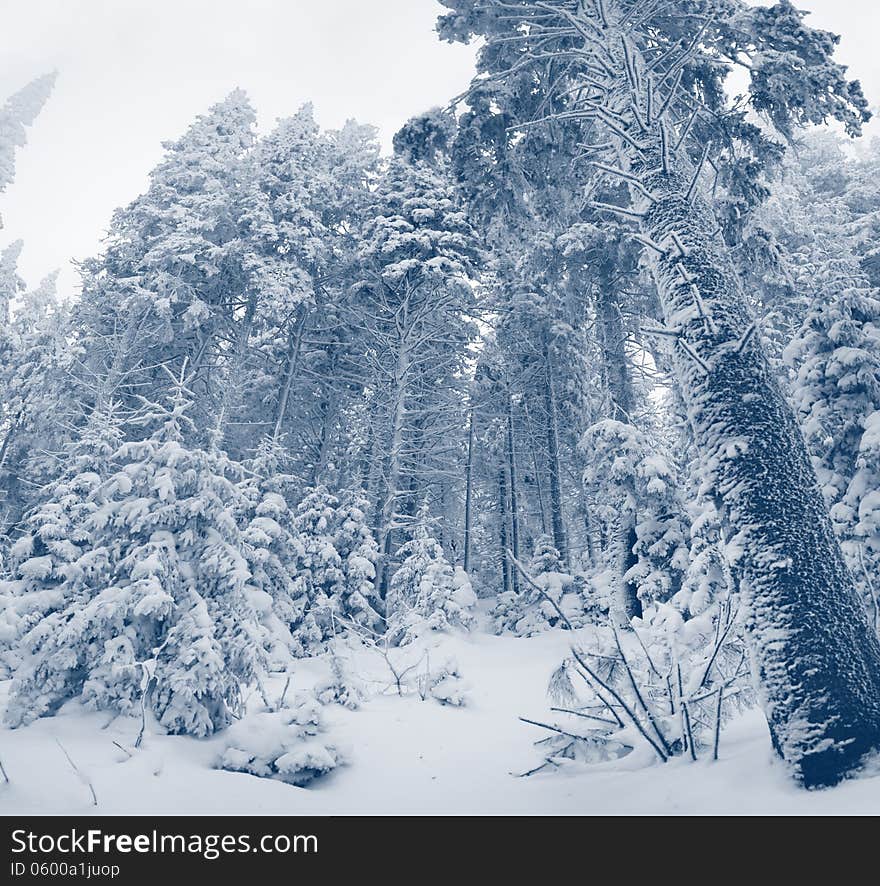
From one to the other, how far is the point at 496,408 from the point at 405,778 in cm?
1942

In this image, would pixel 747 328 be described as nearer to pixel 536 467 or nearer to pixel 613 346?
pixel 613 346

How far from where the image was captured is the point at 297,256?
65.6 feet

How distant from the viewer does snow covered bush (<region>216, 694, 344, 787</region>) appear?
A: 19.7 feet

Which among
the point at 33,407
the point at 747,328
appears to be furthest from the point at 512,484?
the point at 747,328

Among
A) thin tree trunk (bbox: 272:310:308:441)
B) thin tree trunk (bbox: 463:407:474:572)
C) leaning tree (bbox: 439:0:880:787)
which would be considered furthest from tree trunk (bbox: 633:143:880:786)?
thin tree trunk (bbox: 463:407:474:572)

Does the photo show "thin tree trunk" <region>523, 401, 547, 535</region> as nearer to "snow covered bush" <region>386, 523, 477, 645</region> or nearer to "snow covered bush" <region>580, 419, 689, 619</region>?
"snow covered bush" <region>386, 523, 477, 645</region>

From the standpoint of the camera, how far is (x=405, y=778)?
6000mm

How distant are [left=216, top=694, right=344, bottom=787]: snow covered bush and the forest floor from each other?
0.17 m

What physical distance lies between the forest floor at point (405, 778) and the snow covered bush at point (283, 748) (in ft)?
0.54

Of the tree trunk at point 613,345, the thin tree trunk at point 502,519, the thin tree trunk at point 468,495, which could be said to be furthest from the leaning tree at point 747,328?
the thin tree trunk at point 502,519

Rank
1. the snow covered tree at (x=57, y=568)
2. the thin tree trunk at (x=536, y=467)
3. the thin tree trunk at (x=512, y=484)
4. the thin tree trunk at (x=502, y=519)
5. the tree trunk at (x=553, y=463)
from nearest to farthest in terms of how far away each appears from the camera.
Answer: the snow covered tree at (x=57, y=568), the tree trunk at (x=553, y=463), the thin tree trunk at (x=512, y=484), the thin tree trunk at (x=536, y=467), the thin tree trunk at (x=502, y=519)

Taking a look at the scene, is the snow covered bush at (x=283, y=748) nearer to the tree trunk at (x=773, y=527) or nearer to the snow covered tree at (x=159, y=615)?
the snow covered tree at (x=159, y=615)

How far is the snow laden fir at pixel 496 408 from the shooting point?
4.28 meters

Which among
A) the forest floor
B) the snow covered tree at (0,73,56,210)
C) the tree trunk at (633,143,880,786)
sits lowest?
the forest floor
